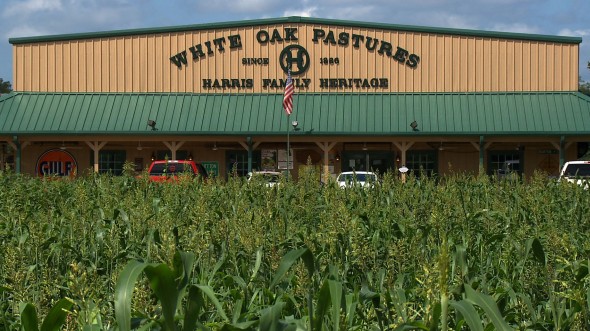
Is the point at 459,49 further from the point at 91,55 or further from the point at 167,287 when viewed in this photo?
the point at 167,287

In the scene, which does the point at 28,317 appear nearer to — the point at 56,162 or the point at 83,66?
the point at 56,162

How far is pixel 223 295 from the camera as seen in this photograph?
4.64m

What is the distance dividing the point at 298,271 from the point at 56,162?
3604 cm

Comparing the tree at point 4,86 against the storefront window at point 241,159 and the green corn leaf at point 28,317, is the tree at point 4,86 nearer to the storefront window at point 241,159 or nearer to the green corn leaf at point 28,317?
the storefront window at point 241,159

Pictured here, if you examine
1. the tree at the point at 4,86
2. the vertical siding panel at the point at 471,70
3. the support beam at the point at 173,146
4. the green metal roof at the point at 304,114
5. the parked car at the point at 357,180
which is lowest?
the parked car at the point at 357,180

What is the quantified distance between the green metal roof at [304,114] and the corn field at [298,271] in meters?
25.5

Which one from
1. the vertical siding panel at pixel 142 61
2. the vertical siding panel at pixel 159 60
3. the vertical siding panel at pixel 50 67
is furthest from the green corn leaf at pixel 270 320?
Result: the vertical siding panel at pixel 50 67

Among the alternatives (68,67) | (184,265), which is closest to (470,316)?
(184,265)

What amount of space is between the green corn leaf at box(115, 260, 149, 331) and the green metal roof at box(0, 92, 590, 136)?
106 ft

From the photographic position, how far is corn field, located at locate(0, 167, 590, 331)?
9.92ft

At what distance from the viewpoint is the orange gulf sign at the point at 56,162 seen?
3794 centimetres

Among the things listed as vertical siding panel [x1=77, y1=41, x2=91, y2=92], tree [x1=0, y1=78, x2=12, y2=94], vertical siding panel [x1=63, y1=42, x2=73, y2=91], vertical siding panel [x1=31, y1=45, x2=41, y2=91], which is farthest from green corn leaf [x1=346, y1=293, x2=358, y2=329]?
tree [x1=0, y1=78, x2=12, y2=94]

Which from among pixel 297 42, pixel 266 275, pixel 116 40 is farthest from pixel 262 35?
pixel 266 275

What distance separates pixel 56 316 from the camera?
3.12 m
